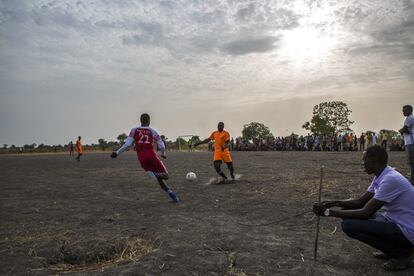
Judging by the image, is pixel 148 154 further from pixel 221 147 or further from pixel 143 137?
pixel 221 147

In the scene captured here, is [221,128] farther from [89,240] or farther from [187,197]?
[89,240]

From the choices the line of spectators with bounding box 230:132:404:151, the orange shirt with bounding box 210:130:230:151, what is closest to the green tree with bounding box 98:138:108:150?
the line of spectators with bounding box 230:132:404:151

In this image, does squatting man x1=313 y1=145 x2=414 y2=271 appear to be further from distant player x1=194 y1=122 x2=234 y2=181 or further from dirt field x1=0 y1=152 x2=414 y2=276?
distant player x1=194 y1=122 x2=234 y2=181

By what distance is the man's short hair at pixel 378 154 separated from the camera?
457cm

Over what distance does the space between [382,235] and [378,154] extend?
988 mm

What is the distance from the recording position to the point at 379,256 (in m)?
4.81

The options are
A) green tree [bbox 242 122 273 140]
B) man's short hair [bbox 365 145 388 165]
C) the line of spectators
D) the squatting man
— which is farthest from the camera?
green tree [bbox 242 122 273 140]

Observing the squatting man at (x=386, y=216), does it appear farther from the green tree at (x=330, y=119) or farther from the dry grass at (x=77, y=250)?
the green tree at (x=330, y=119)

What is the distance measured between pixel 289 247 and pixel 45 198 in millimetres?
7554

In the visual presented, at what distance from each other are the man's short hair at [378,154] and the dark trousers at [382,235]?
2.48 feet

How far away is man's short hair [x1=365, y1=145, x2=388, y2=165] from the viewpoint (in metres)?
4.57

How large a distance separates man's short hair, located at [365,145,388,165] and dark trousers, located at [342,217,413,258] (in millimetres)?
755

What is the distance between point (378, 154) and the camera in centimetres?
458

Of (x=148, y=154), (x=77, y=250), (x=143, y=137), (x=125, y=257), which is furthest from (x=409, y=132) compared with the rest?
(x=77, y=250)
